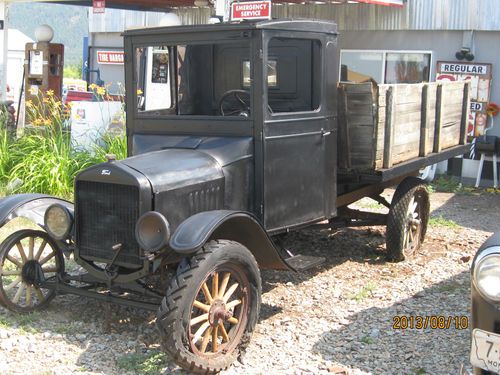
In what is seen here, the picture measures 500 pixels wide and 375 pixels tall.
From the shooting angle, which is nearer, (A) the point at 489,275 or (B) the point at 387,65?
(A) the point at 489,275

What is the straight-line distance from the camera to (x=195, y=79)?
19.0 feet

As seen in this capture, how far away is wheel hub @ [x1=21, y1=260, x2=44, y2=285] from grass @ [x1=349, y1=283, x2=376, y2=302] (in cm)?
235

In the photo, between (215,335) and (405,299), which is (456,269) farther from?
(215,335)

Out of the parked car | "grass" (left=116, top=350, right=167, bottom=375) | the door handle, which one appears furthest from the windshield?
the parked car

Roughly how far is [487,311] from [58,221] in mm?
2856

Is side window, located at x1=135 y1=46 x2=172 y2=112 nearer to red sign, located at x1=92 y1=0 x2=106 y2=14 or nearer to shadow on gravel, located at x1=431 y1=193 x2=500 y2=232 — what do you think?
shadow on gravel, located at x1=431 y1=193 x2=500 y2=232

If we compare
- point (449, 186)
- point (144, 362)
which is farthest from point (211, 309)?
point (449, 186)

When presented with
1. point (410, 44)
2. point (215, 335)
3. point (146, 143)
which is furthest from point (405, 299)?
point (410, 44)

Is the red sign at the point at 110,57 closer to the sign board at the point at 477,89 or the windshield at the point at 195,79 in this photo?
the sign board at the point at 477,89

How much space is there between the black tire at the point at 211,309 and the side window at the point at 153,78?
1.81 meters

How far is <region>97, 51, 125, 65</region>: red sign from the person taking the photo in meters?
15.9

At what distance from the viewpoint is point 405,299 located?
5492 millimetres

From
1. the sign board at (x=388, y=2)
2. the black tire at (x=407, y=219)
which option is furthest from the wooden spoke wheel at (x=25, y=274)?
the sign board at (x=388, y=2)

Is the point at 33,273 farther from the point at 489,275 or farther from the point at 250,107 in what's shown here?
the point at 489,275
